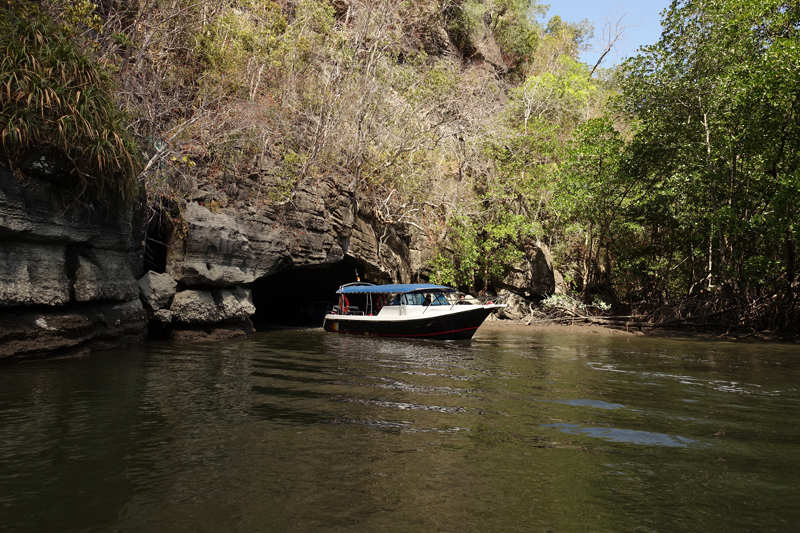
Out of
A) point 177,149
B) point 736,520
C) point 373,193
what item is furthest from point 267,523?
point 373,193

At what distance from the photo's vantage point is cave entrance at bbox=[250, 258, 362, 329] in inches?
818

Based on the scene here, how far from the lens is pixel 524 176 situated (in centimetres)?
2467

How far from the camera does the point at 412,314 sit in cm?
1554

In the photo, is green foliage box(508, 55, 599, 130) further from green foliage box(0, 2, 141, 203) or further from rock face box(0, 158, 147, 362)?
rock face box(0, 158, 147, 362)

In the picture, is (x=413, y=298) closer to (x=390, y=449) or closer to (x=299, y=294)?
(x=299, y=294)

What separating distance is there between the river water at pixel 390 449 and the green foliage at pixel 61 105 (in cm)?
375

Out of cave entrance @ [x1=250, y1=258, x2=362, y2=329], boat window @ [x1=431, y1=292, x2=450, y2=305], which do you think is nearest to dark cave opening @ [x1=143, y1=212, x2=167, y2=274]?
cave entrance @ [x1=250, y1=258, x2=362, y2=329]

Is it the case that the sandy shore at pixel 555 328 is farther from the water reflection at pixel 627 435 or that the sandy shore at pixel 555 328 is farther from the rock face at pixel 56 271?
the water reflection at pixel 627 435

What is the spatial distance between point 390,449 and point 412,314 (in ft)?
35.8

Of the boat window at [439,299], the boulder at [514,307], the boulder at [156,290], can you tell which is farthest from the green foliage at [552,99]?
the boulder at [156,290]

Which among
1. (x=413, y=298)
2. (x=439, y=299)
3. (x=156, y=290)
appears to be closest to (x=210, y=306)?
(x=156, y=290)

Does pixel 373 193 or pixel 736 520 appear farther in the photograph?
pixel 373 193

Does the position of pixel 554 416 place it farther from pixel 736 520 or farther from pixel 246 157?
pixel 246 157

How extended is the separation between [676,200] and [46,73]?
67.3 ft
